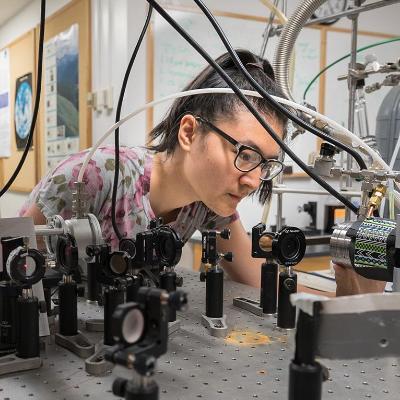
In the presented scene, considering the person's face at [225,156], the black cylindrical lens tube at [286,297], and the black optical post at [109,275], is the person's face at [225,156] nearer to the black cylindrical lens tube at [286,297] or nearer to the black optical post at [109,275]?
the black cylindrical lens tube at [286,297]

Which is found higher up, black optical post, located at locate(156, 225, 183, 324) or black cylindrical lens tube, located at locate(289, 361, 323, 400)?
black optical post, located at locate(156, 225, 183, 324)

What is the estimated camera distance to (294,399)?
0.43m

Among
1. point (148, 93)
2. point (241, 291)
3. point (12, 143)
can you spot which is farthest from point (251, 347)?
point (12, 143)

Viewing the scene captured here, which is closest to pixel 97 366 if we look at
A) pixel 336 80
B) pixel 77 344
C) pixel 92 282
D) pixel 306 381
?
pixel 77 344

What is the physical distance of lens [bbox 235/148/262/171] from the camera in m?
1.07

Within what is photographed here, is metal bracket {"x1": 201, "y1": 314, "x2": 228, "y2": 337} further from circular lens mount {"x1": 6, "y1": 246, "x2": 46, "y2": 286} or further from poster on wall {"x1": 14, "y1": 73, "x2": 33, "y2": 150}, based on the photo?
poster on wall {"x1": 14, "y1": 73, "x2": 33, "y2": 150}

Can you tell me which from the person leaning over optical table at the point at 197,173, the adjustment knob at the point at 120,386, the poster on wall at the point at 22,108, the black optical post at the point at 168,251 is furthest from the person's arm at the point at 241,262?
the poster on wall at the point at 22,108

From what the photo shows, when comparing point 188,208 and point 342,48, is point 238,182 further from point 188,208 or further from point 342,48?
point 342,48

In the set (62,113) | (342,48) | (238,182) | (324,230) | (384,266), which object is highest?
(342,48)

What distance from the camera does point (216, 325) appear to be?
0.85 metres

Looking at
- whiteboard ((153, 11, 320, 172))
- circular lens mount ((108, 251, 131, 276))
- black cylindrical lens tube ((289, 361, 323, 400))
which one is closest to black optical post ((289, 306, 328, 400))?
black cylindrical lens tube ((289, 361, 323, 400))

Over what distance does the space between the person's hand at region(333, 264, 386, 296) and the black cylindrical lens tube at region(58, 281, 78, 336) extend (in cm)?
48

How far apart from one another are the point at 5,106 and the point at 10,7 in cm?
93

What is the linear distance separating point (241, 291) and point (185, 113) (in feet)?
1.50
